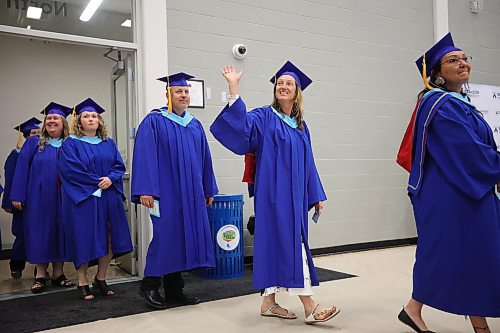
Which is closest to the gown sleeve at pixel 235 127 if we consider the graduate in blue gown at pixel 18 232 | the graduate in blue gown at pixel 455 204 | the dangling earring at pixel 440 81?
the graduate in blue gown at pixel 455 204

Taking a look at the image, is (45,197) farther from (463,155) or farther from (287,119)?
(463,155)

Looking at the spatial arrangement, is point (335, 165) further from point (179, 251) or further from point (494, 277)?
point (494, 277)

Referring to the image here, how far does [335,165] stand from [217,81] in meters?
1.69

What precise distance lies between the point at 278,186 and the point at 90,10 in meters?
2.53

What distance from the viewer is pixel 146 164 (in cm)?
312

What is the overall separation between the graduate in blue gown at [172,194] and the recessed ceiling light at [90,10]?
1297 mm

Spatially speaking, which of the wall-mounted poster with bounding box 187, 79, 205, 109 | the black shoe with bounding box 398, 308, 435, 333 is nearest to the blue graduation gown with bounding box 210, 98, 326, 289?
the black shoe with bounding box 398, 308, 435, 333

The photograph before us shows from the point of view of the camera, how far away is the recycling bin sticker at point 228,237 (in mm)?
4086

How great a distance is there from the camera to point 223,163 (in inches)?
183

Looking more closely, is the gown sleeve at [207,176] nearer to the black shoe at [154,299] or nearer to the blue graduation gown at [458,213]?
the black shoe at [154,299]

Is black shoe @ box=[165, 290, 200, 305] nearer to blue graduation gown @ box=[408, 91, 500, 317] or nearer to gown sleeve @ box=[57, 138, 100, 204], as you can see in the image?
gown sleeve @ box=[57, 138, 100, 204]

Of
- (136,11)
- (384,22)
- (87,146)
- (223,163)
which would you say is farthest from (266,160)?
(384,22)

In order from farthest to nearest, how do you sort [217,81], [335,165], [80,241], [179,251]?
[335,165] → [217,81] → [80,241] → [179,251]

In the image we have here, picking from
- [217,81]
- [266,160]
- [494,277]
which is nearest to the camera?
[494,277]
